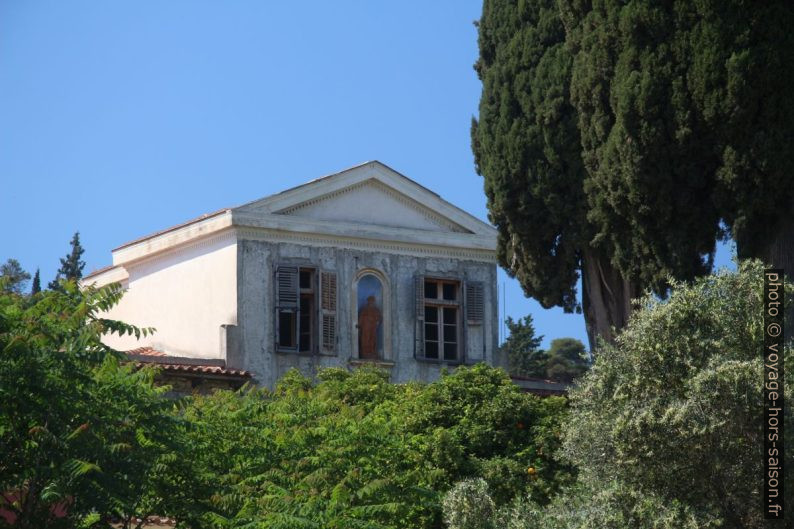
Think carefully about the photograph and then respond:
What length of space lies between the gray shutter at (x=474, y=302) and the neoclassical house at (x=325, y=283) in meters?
0.03

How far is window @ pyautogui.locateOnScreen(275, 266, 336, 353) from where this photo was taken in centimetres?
3048

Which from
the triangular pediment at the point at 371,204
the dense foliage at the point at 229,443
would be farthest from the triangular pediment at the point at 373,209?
the dense foliage at the point at 229,443

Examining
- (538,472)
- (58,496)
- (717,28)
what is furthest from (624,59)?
(58,496)

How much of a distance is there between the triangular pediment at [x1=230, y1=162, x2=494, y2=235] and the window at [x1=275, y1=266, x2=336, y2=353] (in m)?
1.26

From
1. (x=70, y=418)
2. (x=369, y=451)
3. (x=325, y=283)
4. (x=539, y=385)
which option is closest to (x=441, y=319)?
(x=325, y=283)

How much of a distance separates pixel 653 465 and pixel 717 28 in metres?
8.97

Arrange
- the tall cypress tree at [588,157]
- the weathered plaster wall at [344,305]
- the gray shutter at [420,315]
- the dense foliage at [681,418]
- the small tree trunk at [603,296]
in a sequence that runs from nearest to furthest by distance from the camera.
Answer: the dense foliage at [681,418], the tall cypress tree at [588,157], the small tree trunk at [603,296], the weathered plaster wall at [344,305], the gray shutter at [420,315]

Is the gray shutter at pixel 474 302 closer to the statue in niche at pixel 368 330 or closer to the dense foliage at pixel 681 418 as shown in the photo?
the statue in niche at pixel 368 330

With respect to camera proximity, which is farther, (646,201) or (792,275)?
(646,201)

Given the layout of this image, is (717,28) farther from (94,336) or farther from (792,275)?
(94,336)

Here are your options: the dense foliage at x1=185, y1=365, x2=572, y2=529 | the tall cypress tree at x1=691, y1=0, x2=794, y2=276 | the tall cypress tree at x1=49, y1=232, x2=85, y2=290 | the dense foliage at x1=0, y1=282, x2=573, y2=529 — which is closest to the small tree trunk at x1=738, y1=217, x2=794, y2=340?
the tall cypress tree at x1=691, y1=0, x2=794, y2=276

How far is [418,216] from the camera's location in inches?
1282

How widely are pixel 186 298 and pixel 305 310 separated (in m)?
2.69

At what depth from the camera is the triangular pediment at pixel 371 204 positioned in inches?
1217
